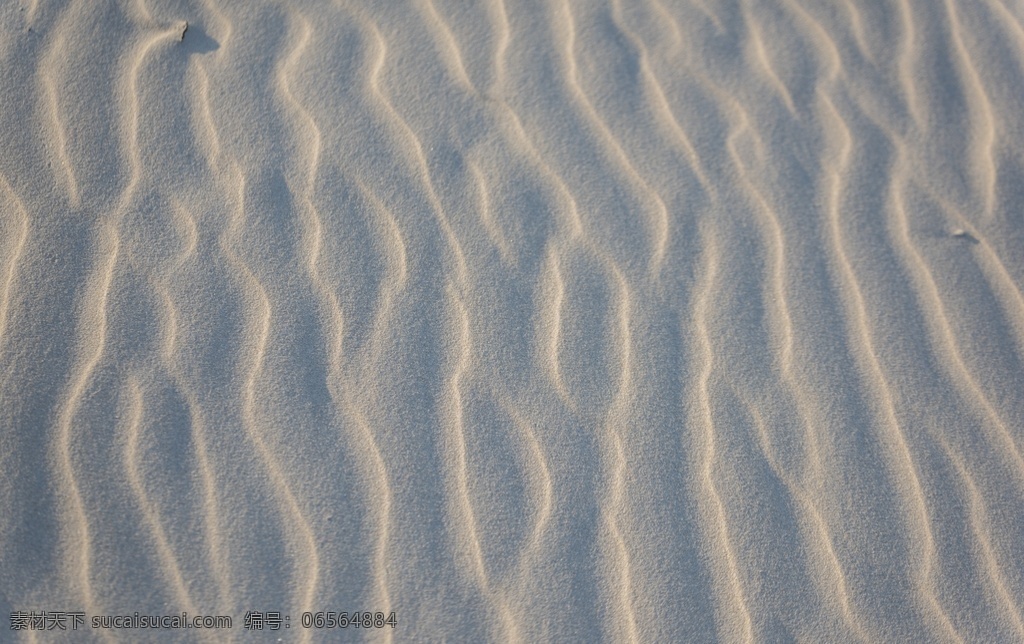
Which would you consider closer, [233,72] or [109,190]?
[109,190]

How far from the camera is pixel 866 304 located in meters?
2.23

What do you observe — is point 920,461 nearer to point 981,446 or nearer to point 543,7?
point 981,446

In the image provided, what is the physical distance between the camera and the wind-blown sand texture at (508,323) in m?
1.85

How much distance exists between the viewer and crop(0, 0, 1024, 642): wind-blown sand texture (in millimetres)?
1854

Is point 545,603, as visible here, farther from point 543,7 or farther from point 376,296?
point 543,7

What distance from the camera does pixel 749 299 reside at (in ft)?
7.25

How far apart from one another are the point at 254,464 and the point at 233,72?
1.34 m

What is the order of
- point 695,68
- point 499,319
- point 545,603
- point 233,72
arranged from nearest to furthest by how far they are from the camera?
point 545,603 → point 499,319 → point 233,72 → point 695,68

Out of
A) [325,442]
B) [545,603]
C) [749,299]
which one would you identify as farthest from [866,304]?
[325,442]

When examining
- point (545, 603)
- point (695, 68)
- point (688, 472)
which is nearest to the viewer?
point (545, 603)

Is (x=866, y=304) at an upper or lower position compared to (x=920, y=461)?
upper

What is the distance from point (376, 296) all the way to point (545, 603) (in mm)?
965

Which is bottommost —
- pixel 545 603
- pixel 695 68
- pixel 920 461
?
pixel 545 603

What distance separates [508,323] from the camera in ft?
6.97
